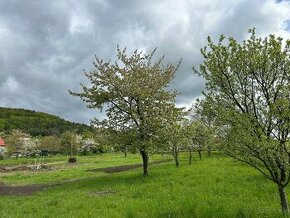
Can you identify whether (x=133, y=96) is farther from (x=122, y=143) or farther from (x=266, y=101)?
(x=266, y=101)

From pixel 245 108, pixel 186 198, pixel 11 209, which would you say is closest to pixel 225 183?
pixel 186 198

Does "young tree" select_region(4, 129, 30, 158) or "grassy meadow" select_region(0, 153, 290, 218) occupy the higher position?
"young tree" select_region(4, 129, 30, 158)

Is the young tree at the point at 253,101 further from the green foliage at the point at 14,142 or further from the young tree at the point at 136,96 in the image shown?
the green foliage at the point at 14,142

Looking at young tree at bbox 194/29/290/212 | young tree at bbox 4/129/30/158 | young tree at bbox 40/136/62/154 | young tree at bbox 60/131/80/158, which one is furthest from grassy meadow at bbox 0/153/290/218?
Answer: young tree at bbox 40/136/62/154

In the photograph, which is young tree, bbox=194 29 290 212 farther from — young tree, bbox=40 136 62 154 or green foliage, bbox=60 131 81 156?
young tree, bbox=40 136 62 154

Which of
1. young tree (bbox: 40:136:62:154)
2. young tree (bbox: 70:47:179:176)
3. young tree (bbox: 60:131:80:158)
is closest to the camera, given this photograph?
young tree (bbox: 70:47:179:176)

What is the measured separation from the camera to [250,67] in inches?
510

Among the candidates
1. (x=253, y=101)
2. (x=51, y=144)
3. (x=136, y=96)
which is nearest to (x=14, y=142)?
(x=51, y=144)

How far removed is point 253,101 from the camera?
13.1m

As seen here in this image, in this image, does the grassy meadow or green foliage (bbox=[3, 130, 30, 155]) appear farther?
green foliage (bbox=[3, 130, 30, 155])

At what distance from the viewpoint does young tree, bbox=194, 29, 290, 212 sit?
12227mm

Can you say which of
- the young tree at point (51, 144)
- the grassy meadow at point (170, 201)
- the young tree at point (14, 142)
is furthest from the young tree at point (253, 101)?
the young tree at point (51, 144)

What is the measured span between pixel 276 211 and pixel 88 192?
1270 cm

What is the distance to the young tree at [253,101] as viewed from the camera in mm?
12227
